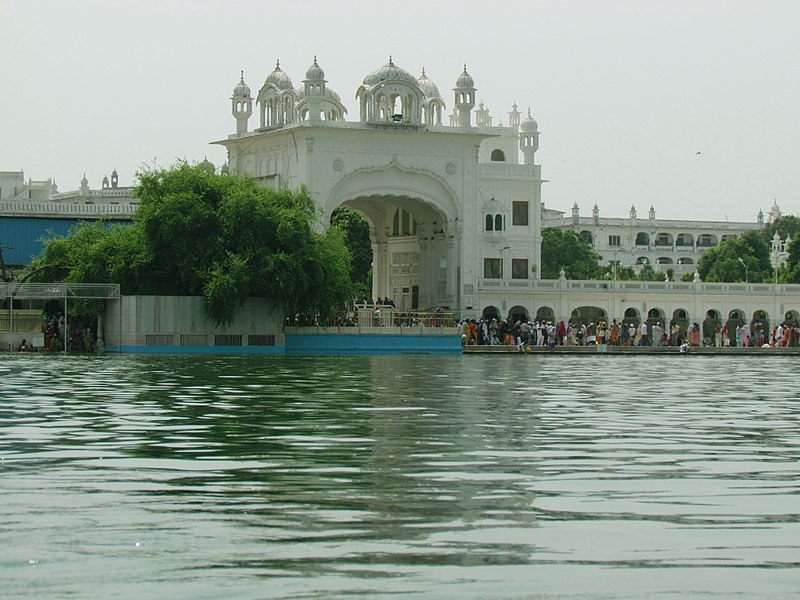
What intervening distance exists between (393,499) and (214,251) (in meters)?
35.3

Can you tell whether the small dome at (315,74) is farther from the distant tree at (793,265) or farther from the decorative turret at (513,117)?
the distant tree at (793,265)

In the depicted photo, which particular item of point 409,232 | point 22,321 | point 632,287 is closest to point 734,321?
point 632,287

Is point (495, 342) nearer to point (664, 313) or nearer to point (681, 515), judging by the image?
point (664, 313)

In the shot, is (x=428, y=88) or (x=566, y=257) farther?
(x=566, y=257)

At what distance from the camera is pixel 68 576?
7.05 m

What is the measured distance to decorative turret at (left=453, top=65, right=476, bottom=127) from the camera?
196ft

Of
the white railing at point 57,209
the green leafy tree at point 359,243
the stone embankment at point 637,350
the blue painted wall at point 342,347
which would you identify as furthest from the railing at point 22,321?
the green leafy tree at point 359,243

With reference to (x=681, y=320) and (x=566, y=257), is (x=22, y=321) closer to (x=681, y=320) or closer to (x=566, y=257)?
(x=681, y=320)

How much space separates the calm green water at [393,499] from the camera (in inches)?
278

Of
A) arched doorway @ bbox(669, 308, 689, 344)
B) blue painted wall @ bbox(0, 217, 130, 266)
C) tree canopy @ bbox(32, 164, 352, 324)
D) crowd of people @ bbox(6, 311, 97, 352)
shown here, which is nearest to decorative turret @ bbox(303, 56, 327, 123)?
blue painted wall @ bbox(0, 217, 130, 266)

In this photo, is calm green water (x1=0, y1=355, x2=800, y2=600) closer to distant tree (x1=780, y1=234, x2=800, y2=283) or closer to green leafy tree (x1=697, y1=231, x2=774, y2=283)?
distant tree (x1=780, y1=234, x2=800, y2=283)

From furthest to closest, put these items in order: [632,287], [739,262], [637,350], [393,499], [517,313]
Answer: [739,262]
[632,287]
[517,313]
[637,350]
[393,499]

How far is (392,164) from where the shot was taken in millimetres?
56562

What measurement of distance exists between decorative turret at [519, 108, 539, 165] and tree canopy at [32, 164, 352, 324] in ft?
79.5
